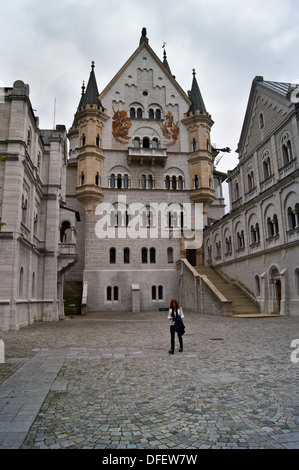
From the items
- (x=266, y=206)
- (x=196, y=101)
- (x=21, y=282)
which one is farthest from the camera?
(x=196, y=101)

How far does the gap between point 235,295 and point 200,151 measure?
2013 cm

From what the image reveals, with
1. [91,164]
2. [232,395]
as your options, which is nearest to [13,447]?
[232,395]

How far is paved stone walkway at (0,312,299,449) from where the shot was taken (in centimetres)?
445

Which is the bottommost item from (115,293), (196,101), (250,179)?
(115,293)

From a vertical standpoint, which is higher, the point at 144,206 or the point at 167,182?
the point at 167,182

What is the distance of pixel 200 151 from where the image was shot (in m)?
42.1

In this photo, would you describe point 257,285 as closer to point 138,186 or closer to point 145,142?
point 138,186

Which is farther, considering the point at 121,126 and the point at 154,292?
the point at 121,126

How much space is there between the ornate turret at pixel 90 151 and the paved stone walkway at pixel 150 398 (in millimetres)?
28925

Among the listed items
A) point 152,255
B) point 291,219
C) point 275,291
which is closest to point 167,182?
point 152,255

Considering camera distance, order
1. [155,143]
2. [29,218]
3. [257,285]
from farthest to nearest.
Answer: [155,143], [257,285], [29,218]

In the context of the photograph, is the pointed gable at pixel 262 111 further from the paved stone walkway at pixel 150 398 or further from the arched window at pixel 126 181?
the paved stone walkway at pixel 150 398

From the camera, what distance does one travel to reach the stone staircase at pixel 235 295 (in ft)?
88.9
